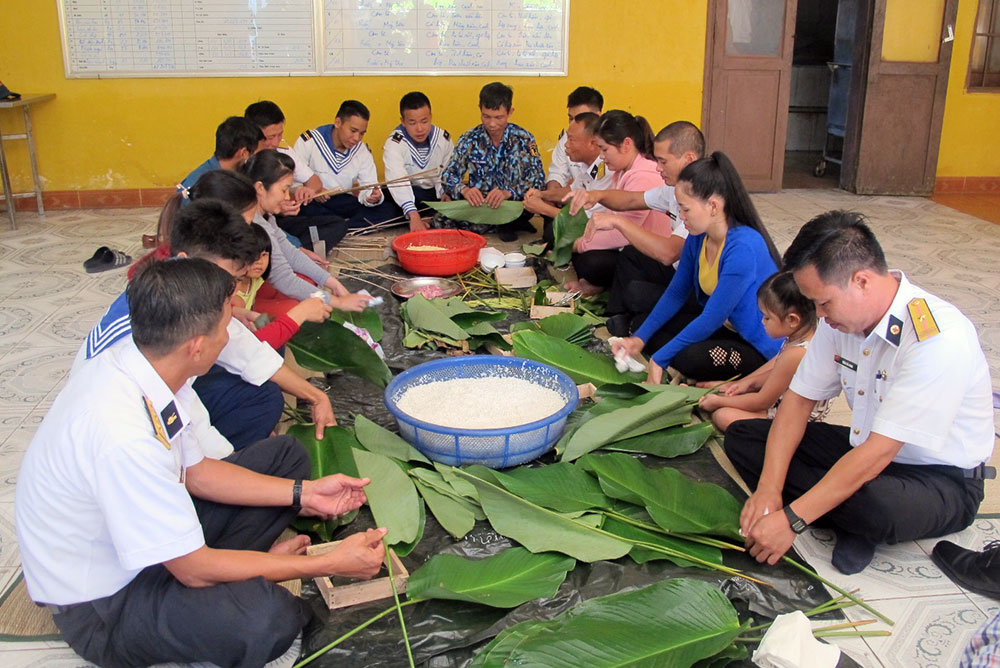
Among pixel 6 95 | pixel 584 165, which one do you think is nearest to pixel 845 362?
pixel 584 165

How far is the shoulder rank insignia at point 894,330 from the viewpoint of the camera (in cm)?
193

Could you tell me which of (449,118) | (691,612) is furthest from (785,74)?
(691,612)

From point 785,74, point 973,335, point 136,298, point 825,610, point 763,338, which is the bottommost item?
point 825,610

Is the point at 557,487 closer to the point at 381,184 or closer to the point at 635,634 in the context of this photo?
the point at 635,634

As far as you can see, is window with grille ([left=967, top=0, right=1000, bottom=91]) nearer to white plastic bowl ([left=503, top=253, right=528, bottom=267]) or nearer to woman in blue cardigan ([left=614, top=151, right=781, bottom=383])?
white plastic bowl ([left=503, top=253, right=528, bottom=267])

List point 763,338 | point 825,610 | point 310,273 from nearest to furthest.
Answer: point 825,610
point 763,338
point 310,273

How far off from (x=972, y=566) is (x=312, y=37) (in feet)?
17.9

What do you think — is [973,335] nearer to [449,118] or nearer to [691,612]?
[691,612]

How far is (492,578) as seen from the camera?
1905mm

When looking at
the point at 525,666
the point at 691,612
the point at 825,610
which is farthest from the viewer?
the point at 825,610

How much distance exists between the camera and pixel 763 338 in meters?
2.97

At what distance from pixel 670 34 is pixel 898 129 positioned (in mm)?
2036

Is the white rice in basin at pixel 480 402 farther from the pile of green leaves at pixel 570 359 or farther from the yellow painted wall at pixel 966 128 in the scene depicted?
the yellow painted wall at pixel 966 128

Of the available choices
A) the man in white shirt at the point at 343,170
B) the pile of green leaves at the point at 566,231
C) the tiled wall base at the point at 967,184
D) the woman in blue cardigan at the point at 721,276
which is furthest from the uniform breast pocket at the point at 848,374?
the tiled wall base at the point at 967,184
